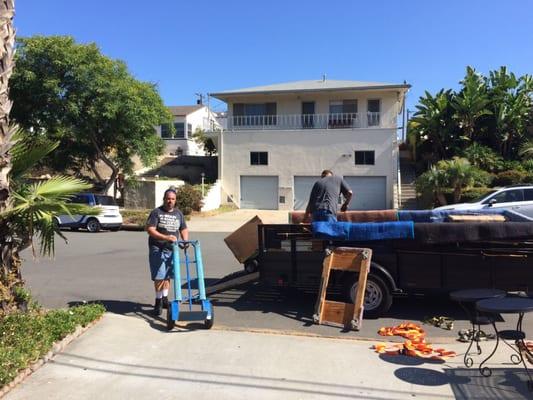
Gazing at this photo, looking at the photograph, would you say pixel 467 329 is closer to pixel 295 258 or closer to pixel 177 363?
pixel 295 258

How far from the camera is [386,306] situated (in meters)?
6.99

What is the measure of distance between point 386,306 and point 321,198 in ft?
6.41

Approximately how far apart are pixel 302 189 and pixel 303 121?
434 centimetres

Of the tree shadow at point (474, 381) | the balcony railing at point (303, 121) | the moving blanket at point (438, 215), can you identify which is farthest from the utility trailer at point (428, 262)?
the balcony railing at point (303, 121)

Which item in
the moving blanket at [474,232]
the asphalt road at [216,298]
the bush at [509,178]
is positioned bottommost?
the asphalt road at [216,298]

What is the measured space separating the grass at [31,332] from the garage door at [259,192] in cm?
2594

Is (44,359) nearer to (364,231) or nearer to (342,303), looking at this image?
(342,303)

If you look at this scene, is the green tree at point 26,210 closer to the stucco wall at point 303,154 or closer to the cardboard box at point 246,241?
the cardboard box at point 246,241

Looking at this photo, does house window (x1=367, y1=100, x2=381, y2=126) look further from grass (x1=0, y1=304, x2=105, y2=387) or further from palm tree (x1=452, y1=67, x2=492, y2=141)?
grass (x1=0, y1=304, x2=105, y2=387)

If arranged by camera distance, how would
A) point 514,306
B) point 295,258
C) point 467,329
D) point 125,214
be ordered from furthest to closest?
point 125,214 < point 295,258 < point 467,329 < point 514,306

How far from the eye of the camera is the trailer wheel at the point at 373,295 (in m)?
6.97

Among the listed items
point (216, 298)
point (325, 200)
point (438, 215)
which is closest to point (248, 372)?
point (216, 298)

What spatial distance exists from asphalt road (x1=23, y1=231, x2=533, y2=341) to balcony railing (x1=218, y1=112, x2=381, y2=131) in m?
19.8

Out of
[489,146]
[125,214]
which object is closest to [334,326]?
[125,214]
